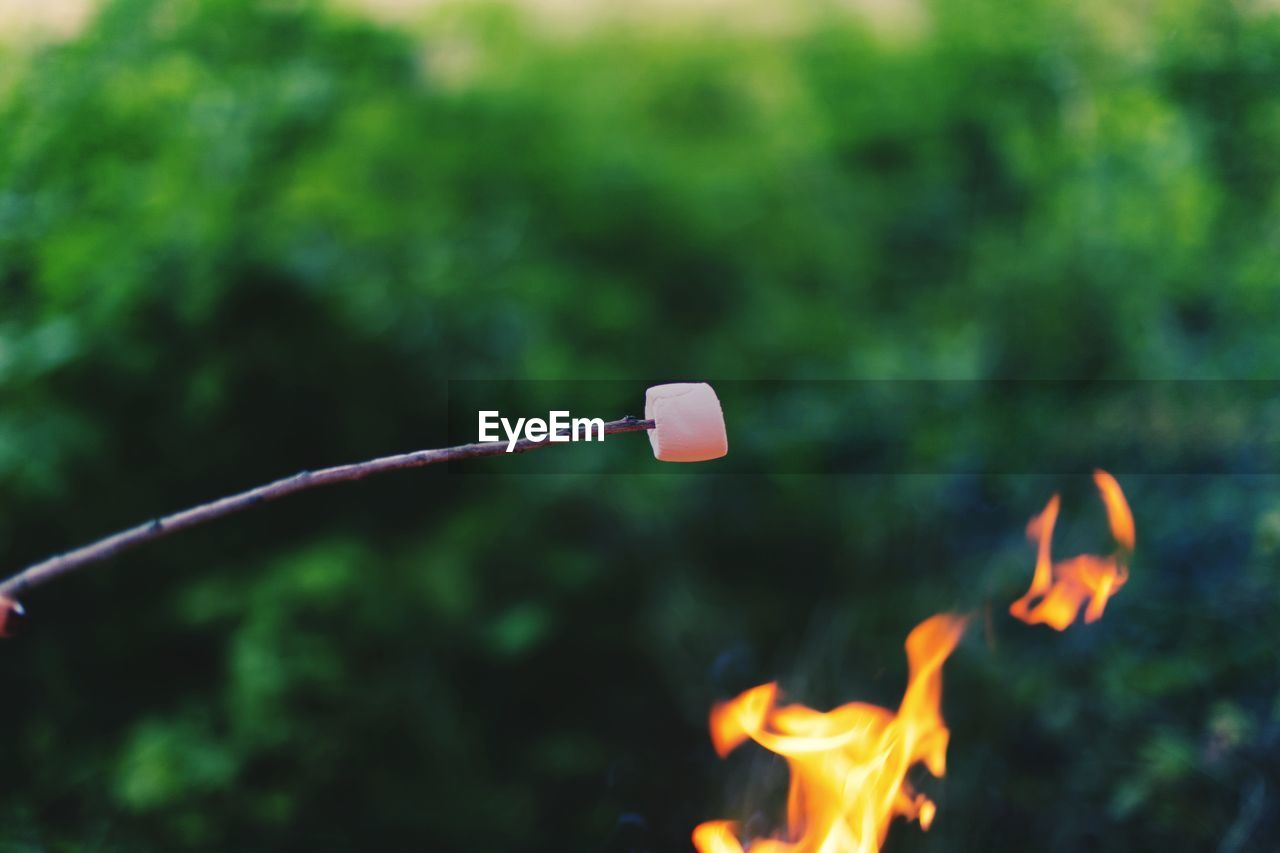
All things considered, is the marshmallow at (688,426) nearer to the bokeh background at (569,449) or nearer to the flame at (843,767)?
the flame at (843,767)

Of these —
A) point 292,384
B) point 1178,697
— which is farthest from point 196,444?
point 1178,697

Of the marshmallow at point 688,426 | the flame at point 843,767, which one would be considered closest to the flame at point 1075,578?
the flame at point 843,767

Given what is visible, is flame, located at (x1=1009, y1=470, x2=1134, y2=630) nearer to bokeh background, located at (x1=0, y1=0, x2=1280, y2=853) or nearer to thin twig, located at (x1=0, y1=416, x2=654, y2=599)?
bokeh background, located at (x1=0, y1=0, x2=1280, y2=853)

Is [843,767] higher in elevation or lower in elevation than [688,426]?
lower

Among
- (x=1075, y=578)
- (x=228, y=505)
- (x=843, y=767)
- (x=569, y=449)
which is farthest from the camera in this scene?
(x=569, y=449)

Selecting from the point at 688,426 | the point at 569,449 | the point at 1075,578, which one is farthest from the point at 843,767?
the point at 569,449

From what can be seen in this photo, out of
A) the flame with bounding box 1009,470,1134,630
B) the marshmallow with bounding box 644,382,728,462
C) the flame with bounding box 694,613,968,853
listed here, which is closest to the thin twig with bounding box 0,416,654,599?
the marshmallow with bounding box 644,382,728,462

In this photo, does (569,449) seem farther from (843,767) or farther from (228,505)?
(228,505)
